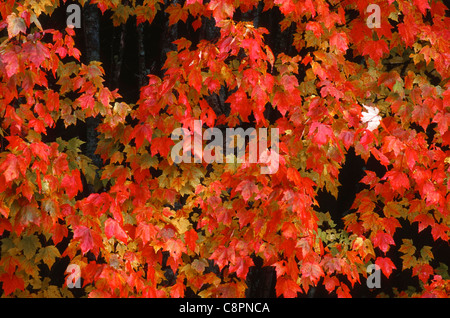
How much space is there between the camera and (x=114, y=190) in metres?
4.18

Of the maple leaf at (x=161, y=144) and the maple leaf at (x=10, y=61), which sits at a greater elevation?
the maple leaf at (x=10, y=61)

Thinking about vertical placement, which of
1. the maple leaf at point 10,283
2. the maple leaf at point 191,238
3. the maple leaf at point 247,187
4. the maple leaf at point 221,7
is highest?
the maple leaf at point 221,7

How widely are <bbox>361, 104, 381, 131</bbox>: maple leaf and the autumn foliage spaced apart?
0.06 metres

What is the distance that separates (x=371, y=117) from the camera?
463 centimetres

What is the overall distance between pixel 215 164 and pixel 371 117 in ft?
5.76

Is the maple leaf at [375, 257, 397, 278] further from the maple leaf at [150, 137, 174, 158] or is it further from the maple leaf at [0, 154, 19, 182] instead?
the maple leaf at [0, 154, 19, 182]

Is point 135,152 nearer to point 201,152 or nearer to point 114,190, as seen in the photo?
point 114,190

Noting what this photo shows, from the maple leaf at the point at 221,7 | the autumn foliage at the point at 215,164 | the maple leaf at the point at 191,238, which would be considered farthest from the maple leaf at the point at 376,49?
the maple leaf at the point at 191,238

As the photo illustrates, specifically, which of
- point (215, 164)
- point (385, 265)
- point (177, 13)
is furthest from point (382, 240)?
point (177, 13)

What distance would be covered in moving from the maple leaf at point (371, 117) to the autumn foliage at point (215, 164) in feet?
0.19

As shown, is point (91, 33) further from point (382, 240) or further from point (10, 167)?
point (382, 240)

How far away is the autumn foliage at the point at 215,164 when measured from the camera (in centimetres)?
372

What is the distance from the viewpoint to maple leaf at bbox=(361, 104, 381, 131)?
14.9ft

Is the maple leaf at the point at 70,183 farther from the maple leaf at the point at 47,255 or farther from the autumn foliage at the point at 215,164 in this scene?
the maple leaf at the point at 47,255
